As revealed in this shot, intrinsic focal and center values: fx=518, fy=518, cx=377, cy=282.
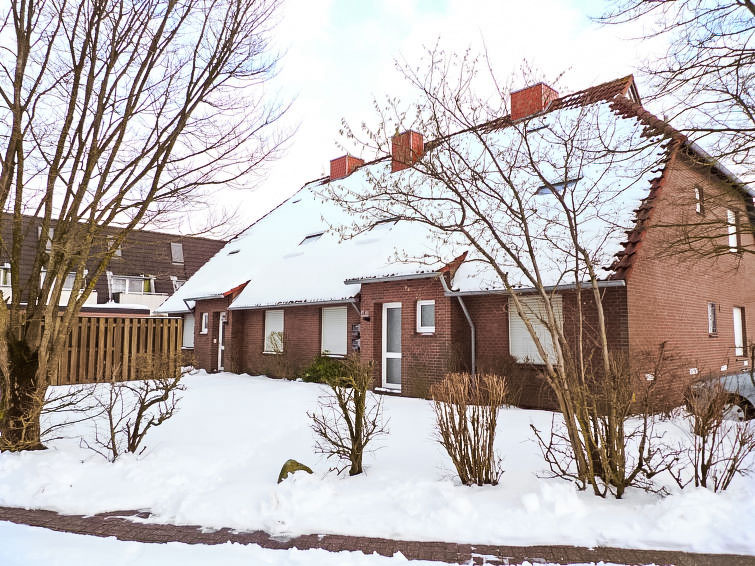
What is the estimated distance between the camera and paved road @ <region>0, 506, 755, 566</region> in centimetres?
402

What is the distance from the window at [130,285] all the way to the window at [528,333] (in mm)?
25588

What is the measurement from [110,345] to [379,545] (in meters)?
11.1

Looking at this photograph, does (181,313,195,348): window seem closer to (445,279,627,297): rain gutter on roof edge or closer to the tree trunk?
(445,279,627,297): rain gutter on roof edge

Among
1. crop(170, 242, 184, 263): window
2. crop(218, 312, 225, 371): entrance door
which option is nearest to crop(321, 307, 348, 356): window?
crop(218, 312, 225, 371): entrance door

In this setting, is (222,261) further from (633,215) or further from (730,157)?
(730,157)

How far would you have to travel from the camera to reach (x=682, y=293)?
38.4 feet

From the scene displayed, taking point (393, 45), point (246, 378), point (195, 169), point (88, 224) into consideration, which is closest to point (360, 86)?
point (393, 45)

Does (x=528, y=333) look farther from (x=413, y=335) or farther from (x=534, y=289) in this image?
(x=413, y=335)

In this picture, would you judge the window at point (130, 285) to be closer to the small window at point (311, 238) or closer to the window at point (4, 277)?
the window at point (4, 277)

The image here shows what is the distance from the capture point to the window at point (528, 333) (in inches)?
411

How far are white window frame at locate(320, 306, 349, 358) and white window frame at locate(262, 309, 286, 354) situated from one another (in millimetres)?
1975

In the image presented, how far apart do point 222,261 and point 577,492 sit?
19.2 meters

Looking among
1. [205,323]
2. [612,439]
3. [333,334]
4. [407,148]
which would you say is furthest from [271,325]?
[612,439]

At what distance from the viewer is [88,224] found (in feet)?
22.4
